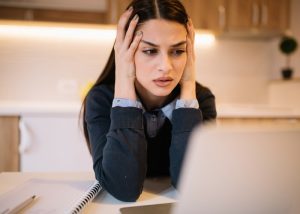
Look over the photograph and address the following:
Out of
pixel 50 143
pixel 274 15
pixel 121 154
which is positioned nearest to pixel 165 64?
pixel 121 154

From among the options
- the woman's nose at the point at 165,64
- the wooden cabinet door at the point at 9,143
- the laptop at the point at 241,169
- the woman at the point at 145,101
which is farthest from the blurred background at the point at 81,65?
the laptop at the point at 241,169

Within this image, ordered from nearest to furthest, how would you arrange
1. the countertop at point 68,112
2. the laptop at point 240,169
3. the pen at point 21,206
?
the laptop at point 240,169 → the pen at point 21,206 → the countertop at point 68,112

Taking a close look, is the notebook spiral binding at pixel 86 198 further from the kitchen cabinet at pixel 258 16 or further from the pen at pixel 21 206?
the kitchen cabinet at pixel 258 16

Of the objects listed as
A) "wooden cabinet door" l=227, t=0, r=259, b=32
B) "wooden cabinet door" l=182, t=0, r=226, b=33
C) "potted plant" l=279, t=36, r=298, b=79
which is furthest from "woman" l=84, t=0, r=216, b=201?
"potted plant" l=279, t=36, r=298, b=79

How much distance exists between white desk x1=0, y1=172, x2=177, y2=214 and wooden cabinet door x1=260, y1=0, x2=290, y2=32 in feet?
5.56

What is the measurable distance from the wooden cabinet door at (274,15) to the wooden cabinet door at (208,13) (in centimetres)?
29

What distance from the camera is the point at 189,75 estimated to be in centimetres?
90

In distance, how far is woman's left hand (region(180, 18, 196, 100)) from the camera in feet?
2.85

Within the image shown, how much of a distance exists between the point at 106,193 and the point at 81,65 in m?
1.65

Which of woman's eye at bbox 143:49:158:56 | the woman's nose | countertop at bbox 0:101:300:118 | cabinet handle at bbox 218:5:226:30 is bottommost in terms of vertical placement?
countertop at bbox 0:101:300:118

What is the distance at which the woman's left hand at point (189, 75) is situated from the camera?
87cm

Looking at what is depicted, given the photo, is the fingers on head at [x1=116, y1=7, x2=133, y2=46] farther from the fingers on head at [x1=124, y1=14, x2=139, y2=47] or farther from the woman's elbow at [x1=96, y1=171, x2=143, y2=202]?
the woman's elbow at [x1=96, y1=171, x2=143, y2=202]

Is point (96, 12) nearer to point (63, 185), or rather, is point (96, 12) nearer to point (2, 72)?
point (2, 72)

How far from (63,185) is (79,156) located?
3.56 feet
